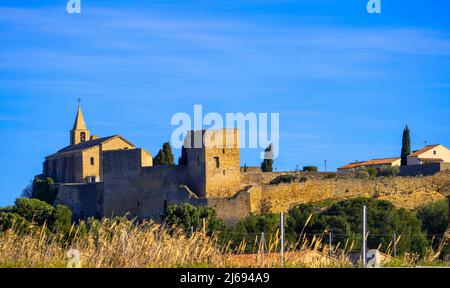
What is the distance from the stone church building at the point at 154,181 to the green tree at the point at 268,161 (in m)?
8.24

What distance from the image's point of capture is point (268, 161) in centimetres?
5703

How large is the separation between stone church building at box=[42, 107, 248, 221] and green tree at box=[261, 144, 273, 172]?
8.24 metres

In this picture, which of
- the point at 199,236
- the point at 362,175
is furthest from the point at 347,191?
the point at 199,236

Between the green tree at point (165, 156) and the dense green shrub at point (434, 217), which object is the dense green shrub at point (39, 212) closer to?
the green tree at point (165, 156)

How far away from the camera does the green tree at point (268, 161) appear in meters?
56.4

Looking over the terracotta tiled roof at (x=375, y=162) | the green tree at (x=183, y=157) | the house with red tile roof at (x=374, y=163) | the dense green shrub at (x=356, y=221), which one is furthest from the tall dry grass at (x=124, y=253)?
the terracotta tiled roof at (x=375, y=162)

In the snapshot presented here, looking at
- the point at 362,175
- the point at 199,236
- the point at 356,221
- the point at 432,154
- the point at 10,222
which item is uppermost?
the point at 432,154

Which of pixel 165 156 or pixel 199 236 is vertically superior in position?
pixel 165 156

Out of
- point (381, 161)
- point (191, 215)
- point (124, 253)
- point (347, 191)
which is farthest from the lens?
point (381, 161)

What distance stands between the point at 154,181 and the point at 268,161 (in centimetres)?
1067

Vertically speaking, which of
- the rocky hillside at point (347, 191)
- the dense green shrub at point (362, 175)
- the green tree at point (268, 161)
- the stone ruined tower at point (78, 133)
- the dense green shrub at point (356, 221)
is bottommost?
the dense green shrub at point (356, 221)

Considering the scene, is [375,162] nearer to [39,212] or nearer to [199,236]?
[39,212]

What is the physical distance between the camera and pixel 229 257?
499 inches

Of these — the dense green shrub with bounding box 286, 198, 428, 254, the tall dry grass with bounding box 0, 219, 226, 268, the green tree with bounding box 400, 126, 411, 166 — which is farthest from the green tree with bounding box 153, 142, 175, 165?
the tall dry grass with bounding box 0, 219, 226, 268
